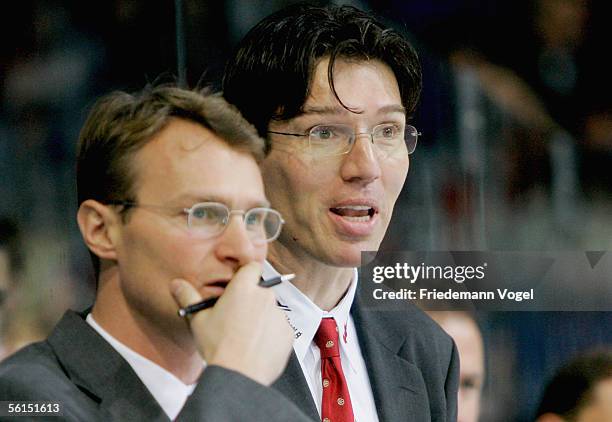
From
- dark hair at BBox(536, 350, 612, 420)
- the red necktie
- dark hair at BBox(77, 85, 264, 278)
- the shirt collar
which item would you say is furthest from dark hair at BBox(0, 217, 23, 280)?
dark hair at BBox(536, 350, 612, 420)

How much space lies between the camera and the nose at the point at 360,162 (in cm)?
176

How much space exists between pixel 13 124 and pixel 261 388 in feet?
2.75

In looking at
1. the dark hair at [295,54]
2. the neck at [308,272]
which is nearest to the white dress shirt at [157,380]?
the neck at [308,272]

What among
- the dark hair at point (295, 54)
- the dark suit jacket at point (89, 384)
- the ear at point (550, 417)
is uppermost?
the dark hair at point (295, 54)

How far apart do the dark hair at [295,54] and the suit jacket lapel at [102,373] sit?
49 centimetres

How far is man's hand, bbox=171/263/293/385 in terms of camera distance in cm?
147

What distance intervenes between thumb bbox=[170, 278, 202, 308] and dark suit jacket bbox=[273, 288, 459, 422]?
→ 32cm

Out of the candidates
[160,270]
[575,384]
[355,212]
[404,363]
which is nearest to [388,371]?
[404,363]

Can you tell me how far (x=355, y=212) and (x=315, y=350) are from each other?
0.27m

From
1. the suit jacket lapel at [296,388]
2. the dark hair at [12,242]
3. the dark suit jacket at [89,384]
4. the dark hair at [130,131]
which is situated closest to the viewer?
the dark suit jacket at [89,384]

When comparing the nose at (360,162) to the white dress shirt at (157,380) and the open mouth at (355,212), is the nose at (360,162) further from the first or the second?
the white dress shirt at (157,380)

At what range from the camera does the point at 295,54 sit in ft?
5.77

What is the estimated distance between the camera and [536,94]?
6.65 feet

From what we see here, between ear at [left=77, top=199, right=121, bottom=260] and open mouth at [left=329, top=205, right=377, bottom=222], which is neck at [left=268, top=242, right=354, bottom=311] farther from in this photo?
ear at [left=77, top=199, right=121, bottom=260]
